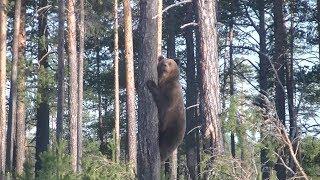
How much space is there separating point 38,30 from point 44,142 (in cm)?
657

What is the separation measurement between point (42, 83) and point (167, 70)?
2088cm

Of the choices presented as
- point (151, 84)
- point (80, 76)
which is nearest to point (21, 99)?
point (80, 76)

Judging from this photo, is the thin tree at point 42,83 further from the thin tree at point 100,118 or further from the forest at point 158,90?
the thin tree at point 100,118

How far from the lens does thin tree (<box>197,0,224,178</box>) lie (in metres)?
11.1

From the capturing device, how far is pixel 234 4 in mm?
29859

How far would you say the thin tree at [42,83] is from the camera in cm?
2805

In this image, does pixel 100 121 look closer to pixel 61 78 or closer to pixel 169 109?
pixel 61 78

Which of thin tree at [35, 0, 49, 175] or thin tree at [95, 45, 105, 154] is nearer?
thin tree at [35, 0, 49, 175]

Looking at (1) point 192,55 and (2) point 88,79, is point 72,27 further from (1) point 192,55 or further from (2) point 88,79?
(2) point 88,79

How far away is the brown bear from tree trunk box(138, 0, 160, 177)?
1.91 ft

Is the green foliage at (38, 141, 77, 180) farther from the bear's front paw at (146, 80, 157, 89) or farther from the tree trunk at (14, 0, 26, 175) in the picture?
the tree trunk at (14, 0, 26, 175)

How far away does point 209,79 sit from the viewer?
11.3 meters

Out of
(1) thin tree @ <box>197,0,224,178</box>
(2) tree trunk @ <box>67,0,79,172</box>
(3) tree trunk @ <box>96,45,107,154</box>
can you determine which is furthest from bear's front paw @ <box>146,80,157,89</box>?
(3) tree trunk @ <box>96,45,107,154</box>

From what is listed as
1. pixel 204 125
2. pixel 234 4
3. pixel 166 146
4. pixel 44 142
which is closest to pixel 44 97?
pixel 44 142
